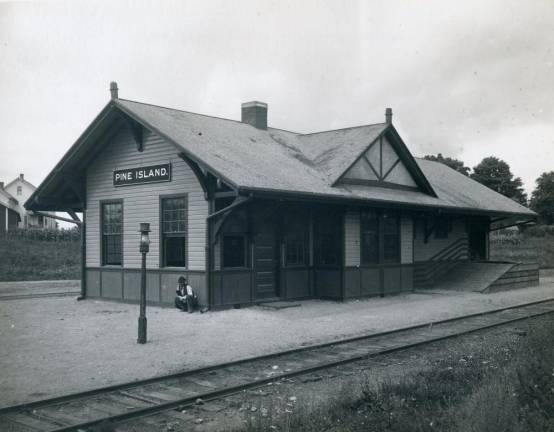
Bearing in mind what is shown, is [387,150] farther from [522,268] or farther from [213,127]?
[522,268]

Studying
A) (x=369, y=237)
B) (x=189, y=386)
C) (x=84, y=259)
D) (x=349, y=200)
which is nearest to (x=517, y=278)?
(x=369, y=237)

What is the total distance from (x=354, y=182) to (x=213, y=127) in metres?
4.42

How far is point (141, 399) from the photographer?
24.0 ft

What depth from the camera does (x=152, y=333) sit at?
12070 millimetres

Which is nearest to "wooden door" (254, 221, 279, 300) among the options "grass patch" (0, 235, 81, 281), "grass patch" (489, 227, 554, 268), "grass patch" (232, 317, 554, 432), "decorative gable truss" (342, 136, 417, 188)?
"decorative gable truss" (342, 136, 417, 188)

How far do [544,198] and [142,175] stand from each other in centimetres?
6290

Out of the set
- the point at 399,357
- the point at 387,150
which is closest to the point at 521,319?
the point at 399,357

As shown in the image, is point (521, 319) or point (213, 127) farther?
point (213, 127)

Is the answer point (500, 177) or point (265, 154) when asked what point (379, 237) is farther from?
point (500, 177)

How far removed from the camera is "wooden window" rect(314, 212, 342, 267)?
57.8 ft

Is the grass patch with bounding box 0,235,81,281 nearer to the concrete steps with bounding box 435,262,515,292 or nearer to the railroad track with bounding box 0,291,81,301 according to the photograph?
the railroad track with bounding box 0,291,81,301

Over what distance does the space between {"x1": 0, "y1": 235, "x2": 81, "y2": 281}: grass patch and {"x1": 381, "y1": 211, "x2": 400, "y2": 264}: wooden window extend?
16.5 metres

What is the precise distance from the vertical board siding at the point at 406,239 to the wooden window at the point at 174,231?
7.52m

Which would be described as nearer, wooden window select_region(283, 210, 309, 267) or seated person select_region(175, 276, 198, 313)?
seated person select_region(175, 276, 198, 313)
